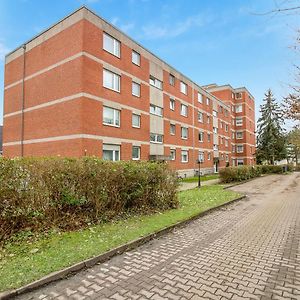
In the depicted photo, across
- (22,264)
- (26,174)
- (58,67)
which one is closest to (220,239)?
(22,264)

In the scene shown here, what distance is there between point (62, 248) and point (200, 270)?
109 inches

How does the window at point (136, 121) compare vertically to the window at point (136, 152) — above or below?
above

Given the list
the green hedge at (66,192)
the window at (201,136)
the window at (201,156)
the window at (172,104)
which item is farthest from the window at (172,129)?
the green hedge at (66,192)

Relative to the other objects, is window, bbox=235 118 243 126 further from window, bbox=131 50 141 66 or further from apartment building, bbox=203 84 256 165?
window, bbox=131 50 141 66

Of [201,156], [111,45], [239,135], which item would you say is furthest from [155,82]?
[239,135]

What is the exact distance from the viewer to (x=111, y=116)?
2184 centimetres

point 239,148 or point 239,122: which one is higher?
point 239,122

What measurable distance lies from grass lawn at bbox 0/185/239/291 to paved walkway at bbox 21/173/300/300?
374mm

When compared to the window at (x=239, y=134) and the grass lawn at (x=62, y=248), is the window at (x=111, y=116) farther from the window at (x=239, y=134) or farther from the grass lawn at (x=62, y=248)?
the window at (x=239, y=134)

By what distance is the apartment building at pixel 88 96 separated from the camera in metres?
19.7

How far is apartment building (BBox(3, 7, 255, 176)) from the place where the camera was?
1970 cm

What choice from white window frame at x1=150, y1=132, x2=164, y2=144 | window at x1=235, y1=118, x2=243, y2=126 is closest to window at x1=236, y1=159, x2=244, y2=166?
window at x1=235, y1=118, x2=243, y2=126

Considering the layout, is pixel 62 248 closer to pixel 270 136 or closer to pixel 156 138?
pixel 156 138

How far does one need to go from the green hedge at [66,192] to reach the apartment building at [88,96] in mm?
10129
